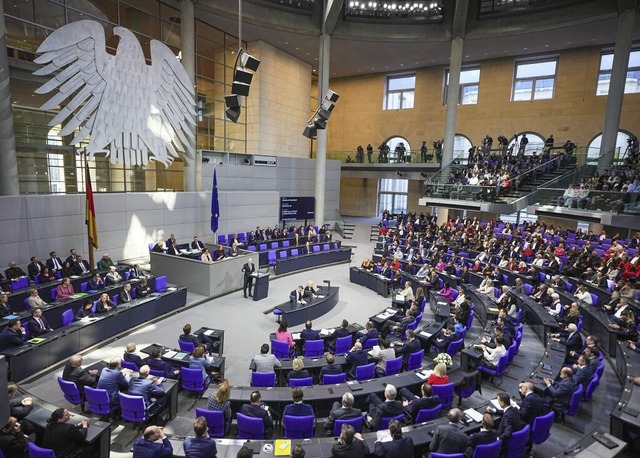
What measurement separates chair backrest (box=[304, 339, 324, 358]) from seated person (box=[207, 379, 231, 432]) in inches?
116

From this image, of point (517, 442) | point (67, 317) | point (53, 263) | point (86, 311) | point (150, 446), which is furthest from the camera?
point (53, 263)

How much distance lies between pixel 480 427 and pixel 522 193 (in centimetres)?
1640

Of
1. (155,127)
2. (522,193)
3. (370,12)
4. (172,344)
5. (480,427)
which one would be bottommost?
(172,344)

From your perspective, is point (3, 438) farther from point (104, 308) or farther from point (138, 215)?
point (138, 215)

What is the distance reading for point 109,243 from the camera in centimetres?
1551

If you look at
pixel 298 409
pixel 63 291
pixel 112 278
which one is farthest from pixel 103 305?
pixel 298 409

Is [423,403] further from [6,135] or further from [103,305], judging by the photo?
[6,135]

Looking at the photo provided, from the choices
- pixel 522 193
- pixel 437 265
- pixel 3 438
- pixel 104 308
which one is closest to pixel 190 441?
pixel 3 438

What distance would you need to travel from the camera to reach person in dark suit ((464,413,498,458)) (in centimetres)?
492

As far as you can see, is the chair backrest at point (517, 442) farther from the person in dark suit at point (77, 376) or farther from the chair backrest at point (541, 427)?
the person in dark suit at point (77, 376)

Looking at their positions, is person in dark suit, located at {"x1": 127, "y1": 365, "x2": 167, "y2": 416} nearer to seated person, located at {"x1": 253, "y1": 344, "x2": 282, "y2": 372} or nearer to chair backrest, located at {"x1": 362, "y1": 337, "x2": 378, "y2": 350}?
seated person, located at {"x1": 253, "y1": 344, "x2": 282, "y2": 372}

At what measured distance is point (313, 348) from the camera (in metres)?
8.52

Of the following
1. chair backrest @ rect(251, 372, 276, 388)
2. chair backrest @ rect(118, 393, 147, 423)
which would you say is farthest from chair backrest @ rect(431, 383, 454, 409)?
chair backrest @ rect(118, 393, 147, 423)

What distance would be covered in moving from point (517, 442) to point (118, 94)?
1650 centimetres
